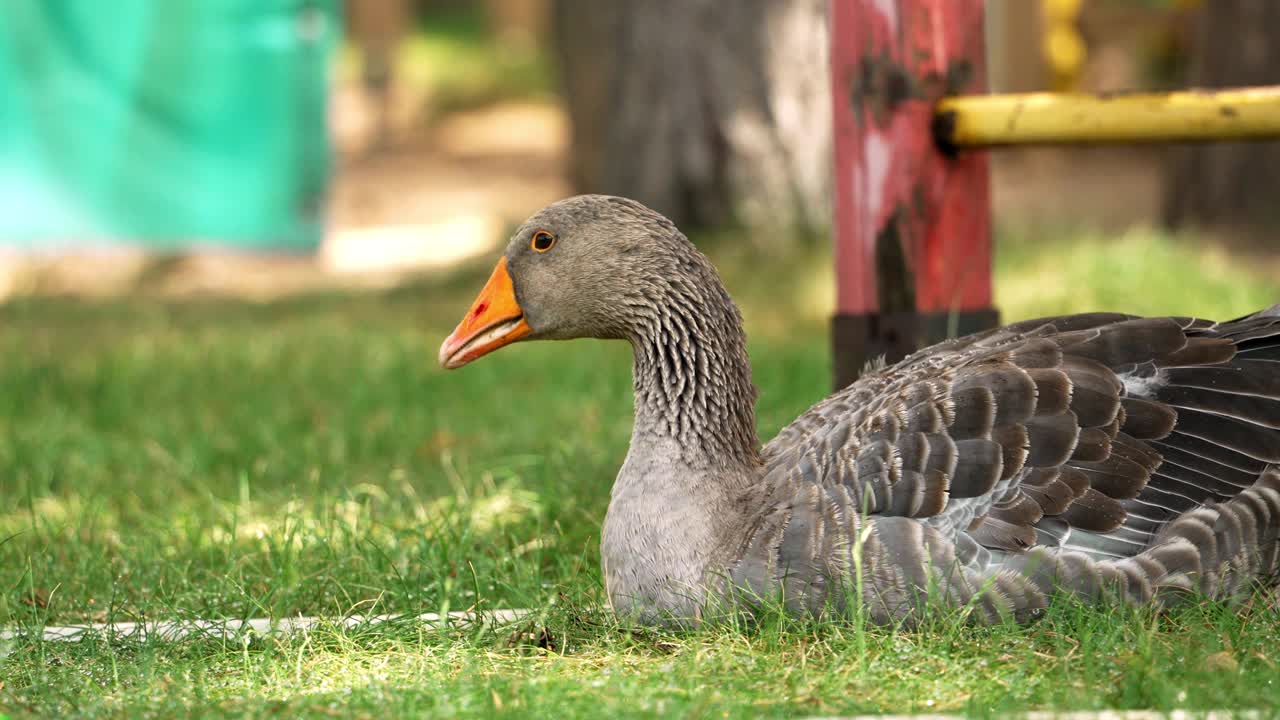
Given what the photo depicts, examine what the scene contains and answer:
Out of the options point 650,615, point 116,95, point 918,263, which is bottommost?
point 650,615

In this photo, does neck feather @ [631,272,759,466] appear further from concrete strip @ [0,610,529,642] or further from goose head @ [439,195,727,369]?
concrete strip @ [0,610,529,642]

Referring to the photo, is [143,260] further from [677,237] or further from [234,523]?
[677,237]

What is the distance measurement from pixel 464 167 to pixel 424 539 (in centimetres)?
1457

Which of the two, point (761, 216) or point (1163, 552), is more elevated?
point (761, 216)

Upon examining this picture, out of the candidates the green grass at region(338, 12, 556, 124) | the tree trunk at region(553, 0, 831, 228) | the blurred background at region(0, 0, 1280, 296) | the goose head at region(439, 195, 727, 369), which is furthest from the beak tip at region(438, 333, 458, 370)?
the green grass at region(338, 12, 556, 124)

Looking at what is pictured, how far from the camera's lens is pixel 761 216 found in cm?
828

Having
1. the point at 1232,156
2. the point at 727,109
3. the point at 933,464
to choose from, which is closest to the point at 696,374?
the point at 933,464

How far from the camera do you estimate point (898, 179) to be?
14.6 ft

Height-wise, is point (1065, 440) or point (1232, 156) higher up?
point (1232, 156)

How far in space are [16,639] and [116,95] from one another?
8.85 m

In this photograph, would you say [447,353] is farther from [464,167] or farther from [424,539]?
[464,167]

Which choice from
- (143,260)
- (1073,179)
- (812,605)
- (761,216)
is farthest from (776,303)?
(1073,179)

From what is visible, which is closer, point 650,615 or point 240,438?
point 650,615

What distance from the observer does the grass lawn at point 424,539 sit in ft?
9.59
